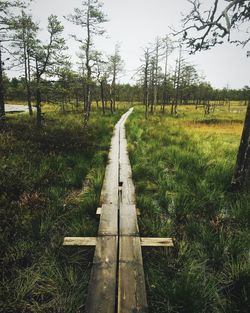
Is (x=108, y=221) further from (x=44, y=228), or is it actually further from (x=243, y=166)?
(x=243, y=166)

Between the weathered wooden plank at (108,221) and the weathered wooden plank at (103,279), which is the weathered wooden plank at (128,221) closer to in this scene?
the weathered wooden plank at (108,221)

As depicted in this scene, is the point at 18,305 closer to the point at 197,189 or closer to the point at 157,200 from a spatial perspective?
the point at 157,200

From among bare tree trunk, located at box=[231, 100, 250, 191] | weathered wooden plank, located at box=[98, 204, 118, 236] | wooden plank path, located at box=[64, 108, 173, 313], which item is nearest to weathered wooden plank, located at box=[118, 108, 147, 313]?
wooden plank path, located at box=[64, 108, 173, 313]

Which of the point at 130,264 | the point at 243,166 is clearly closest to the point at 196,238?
the point at 130,264

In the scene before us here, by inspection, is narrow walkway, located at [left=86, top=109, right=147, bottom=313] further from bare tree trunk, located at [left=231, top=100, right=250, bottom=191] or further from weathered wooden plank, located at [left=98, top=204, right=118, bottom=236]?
bare tree trunk, located at [left=231, top=100, right=250, bottom=191]

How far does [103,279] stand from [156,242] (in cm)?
98

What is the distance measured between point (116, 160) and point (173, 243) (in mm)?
4887

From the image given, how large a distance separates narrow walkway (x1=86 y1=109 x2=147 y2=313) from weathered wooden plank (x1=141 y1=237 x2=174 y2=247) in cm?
9

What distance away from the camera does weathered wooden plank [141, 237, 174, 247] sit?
2980 mm

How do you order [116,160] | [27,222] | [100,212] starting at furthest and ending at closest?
1. [116,160]
2. [100,212]
3. [27,222]

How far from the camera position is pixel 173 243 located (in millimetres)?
3133

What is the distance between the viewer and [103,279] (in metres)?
2.40

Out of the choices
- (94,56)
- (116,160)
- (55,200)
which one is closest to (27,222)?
(55,200)

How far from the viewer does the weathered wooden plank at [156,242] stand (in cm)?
298
